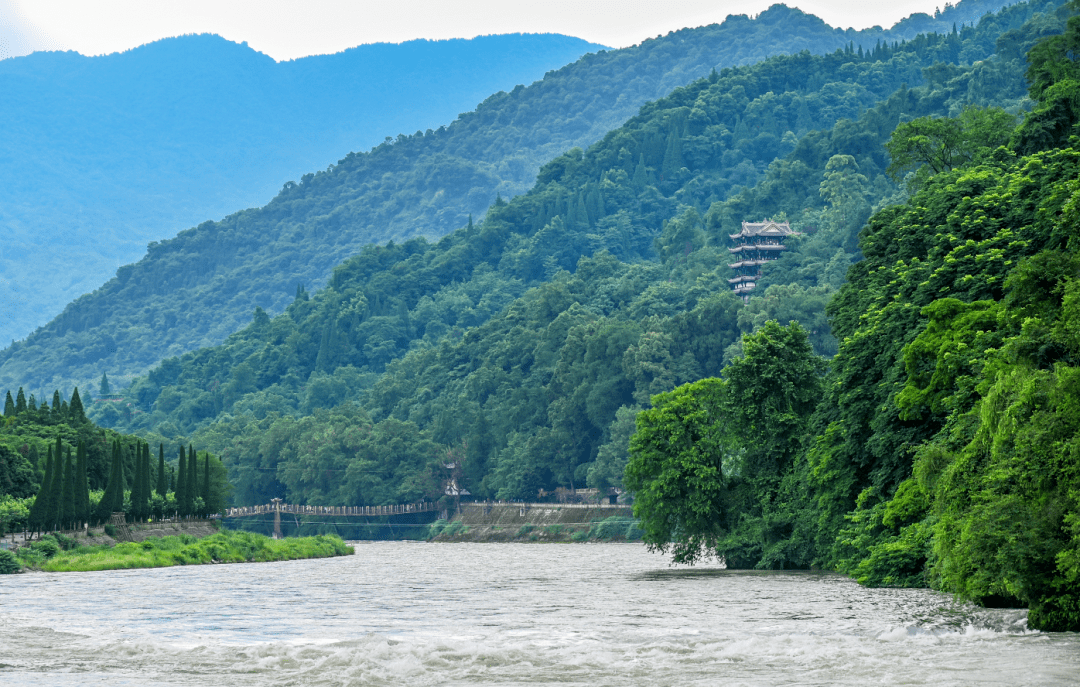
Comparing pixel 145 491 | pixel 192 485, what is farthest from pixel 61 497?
pixel 192 485

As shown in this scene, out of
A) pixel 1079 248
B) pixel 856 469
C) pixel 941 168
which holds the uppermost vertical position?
pixel 941 168

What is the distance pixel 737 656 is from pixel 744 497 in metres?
45.1

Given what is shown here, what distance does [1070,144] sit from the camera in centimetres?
6988

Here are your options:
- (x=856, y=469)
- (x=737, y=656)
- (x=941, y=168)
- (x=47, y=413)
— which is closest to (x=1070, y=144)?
(x=856, y=469)

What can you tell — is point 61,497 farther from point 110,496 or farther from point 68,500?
point 110,496

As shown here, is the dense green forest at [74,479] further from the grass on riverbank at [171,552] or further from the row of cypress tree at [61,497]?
the grass on riverbank at [171,552]

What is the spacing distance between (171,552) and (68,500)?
9823 mm

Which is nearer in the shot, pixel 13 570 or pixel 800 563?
pixel 800 563

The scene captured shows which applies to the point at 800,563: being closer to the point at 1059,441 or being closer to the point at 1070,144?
the point at 1070,144

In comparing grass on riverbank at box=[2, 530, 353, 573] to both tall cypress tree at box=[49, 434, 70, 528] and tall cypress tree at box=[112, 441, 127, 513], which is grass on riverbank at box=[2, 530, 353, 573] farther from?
tall cypress tree at box=[112, 441, 127, 513]

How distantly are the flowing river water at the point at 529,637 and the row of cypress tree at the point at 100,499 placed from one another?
24.7m

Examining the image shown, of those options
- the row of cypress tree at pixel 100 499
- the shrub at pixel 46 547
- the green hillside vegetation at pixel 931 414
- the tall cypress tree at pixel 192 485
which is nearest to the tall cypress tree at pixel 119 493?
the row of cypress tree at pixel 100 499

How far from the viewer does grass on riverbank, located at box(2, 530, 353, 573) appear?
82.9 m

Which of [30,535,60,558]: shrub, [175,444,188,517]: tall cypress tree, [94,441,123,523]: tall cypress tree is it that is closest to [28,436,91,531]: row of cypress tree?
[94,441,123,523]: tall cypress tree
